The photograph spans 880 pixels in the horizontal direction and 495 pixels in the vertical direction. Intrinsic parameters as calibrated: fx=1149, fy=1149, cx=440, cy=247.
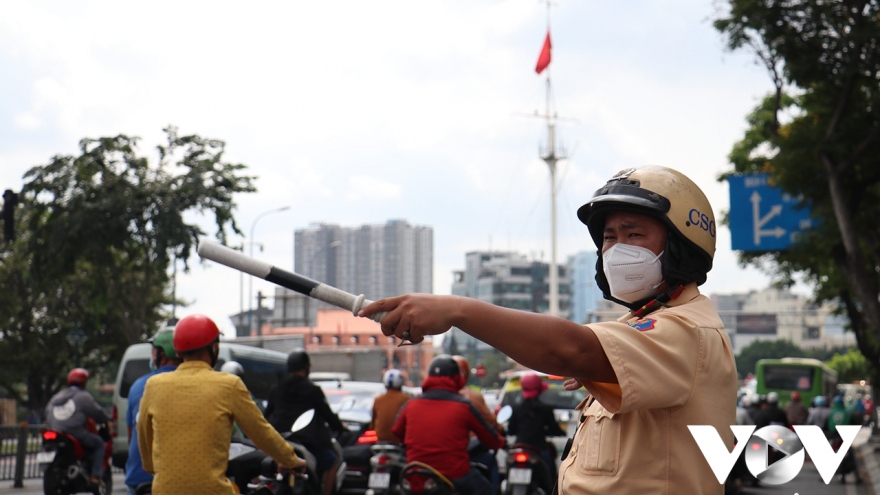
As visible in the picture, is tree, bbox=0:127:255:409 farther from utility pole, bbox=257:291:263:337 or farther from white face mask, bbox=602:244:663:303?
white face mask, bbox=602:244:663:303

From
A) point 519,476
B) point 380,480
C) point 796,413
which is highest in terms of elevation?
point 380,480

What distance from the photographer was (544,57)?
62.7 metres

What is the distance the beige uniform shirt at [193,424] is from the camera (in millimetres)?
5055

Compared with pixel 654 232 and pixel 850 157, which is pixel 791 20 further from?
pixel 654 232

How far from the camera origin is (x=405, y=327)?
7.13 feet

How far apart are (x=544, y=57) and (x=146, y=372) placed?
46.3 m

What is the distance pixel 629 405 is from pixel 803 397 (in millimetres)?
39972

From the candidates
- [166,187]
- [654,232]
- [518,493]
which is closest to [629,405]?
[654,232]

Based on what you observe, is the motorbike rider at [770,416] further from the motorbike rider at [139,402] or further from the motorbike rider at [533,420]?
the motorbike rider at [139,402]

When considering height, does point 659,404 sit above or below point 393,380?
above

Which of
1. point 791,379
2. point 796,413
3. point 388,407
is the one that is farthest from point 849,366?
point 388,407

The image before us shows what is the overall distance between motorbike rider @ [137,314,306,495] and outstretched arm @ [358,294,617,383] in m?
3.11

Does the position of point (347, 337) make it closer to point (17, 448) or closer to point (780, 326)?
point (780, 326)

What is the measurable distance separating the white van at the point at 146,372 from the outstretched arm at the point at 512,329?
50.8 ft
